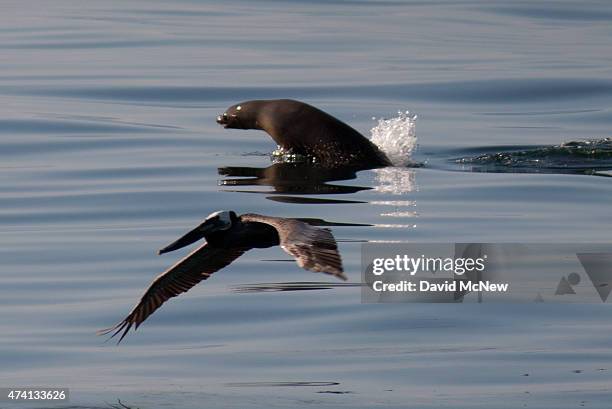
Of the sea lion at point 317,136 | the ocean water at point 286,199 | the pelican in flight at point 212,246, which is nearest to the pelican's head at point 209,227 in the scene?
the pelican in flight at point 212,246

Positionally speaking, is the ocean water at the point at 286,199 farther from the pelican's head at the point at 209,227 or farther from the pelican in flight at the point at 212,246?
the pelican's head at the point at 209,227

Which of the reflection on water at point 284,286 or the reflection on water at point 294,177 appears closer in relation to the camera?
the reflection on water at point 284,286

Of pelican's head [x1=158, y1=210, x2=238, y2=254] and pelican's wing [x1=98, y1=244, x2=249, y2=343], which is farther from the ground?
pelican's head [x1=158, y1=210, x2=238, y2=254]

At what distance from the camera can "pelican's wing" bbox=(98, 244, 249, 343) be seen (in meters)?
11.2

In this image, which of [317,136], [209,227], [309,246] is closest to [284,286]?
[209,227]

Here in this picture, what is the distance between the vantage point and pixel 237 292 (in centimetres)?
1336

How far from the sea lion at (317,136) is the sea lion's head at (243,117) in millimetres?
128

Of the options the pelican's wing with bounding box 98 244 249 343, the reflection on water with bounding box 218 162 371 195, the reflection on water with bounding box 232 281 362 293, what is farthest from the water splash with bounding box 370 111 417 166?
the pelican's wing with bounding box 98 244 249 343

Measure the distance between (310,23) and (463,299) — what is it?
2043 cm

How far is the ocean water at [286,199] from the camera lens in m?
11.3

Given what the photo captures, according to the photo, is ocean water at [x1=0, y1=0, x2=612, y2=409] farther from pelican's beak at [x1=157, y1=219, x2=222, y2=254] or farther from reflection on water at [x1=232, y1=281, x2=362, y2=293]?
pelican's beak at [x1=157, y1=219, x2=222, y2=254]

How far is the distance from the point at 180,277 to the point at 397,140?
8.37 m

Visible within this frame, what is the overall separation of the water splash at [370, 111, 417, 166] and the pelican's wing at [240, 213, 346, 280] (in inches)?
325

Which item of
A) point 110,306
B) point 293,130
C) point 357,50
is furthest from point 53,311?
point 357,50
